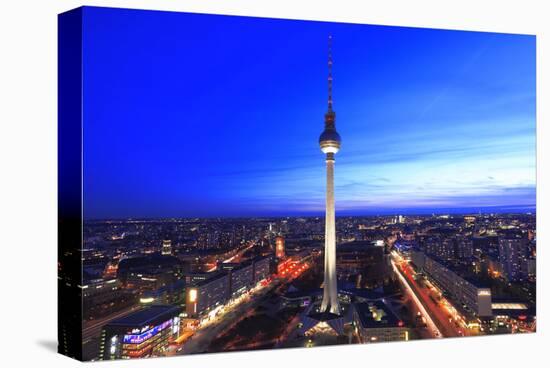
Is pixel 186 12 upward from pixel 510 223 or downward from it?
upward

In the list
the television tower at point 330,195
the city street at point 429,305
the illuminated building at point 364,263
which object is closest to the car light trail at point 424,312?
the city street at point 429,305

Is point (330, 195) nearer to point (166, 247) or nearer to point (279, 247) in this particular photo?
point (279, 247)

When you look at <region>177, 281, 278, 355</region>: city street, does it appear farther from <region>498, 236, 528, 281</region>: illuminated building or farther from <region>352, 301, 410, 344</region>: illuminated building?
<region>498, 236, 528, 281</region>: illuminated building

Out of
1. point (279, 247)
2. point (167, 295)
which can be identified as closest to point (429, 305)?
point (279, 247)

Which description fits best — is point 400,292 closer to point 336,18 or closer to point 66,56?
point 336,18

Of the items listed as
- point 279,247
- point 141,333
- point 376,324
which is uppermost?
point 279,247

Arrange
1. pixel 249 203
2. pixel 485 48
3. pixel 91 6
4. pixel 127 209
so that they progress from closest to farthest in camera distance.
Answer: pixel 91 6
pixel 127 209
pixel 249 203
pixel 485 48

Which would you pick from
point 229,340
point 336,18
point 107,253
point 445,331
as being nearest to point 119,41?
point 107,253
